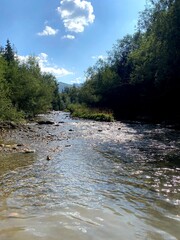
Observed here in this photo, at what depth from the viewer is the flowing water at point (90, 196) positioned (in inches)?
215

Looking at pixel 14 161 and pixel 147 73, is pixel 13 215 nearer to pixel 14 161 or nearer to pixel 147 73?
pixel 14 161

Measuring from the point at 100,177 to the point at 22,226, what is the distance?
4296 millimetres

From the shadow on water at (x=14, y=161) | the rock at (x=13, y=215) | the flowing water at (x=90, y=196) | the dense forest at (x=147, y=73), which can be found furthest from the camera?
the dense forest at (x=147, y=73)

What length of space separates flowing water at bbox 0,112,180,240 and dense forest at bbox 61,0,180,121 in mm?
16297

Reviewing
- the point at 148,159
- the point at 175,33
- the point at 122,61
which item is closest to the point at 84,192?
the point at 148,159

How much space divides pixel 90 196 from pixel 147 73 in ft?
112

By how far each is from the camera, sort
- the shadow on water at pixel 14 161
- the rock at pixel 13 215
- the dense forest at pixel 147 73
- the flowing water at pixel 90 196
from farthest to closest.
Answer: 1. the dense forest at pixel 147 73
2. the shadow on water at pixel 14 161
3. the rock at pixel 13 215
4. the flowing water at pixel 90 196

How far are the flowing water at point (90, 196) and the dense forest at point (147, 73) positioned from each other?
16.3m

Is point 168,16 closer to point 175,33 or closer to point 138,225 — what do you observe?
point 175,33

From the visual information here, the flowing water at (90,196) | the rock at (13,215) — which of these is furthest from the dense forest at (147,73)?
the rock at (13,215)

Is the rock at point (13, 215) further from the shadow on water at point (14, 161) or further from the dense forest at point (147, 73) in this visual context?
the dense forest at point (147, 73)

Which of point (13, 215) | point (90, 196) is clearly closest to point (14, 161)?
point (90, 196)

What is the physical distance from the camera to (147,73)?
3981 centimetres

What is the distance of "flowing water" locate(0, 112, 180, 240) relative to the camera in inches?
215
